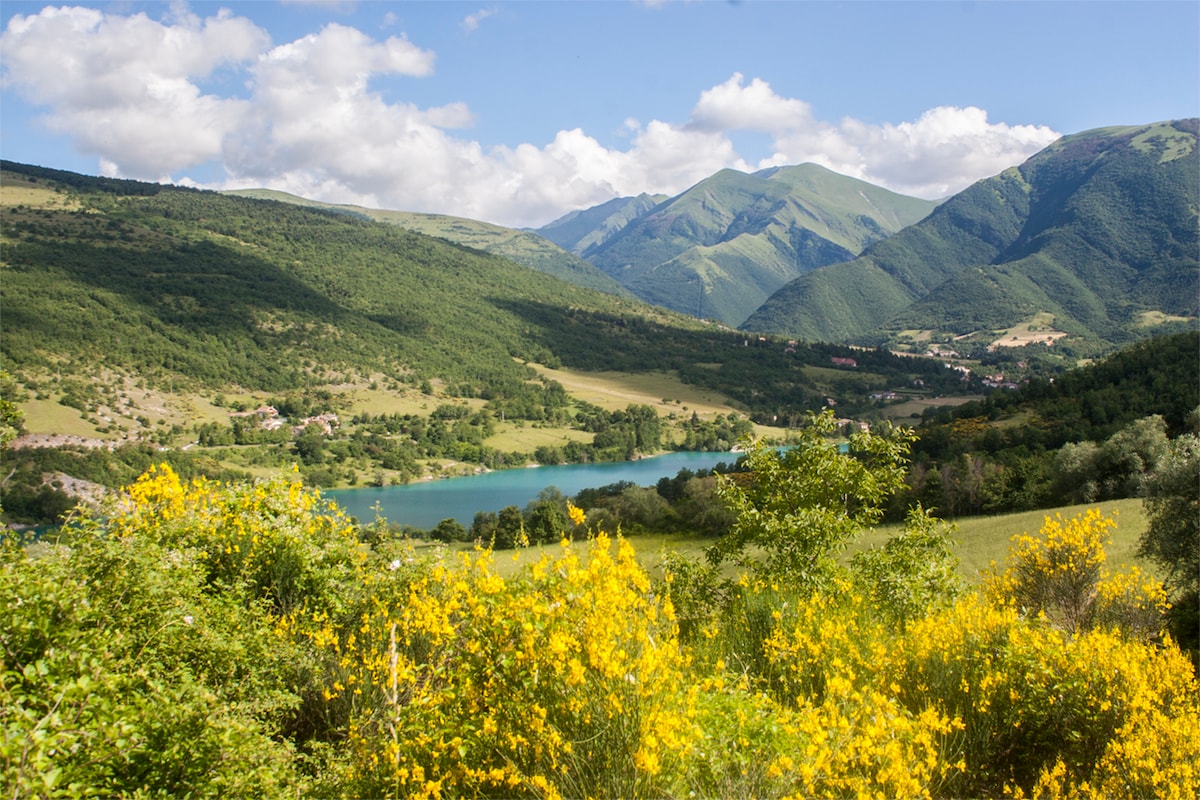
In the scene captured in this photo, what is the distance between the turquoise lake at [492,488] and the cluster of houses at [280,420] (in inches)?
803

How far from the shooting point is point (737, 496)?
10188 millimetres

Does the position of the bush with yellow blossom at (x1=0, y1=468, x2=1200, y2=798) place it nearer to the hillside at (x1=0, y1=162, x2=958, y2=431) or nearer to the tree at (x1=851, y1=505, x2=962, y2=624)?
the tree at (x1=851, y1=505, x2=962, y2=624)

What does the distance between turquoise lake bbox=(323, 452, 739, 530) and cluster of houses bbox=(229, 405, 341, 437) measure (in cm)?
2040

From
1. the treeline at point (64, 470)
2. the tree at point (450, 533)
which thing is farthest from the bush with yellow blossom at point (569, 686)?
the treeline at point (64, 470)

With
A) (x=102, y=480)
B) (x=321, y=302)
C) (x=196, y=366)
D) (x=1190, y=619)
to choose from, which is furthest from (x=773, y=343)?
(x=1190, y=619)

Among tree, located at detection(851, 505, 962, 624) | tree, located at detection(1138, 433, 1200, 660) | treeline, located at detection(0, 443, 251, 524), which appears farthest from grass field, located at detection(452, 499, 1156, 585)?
treeline, located at detection(0, 443, 251, 524)

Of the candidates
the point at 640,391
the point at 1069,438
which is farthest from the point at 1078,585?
the point at 640,391

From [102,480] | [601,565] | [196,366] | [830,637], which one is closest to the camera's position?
[601,565]

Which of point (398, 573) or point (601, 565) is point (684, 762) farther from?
point (398, 573)

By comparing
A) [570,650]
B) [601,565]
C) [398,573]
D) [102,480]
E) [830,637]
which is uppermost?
[601,565]

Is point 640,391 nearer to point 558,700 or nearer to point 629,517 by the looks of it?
point 629,517

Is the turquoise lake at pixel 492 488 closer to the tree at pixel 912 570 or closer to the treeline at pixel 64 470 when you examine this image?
the treeline at pixel 64 470

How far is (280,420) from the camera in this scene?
4309 inches

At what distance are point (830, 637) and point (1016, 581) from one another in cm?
471
